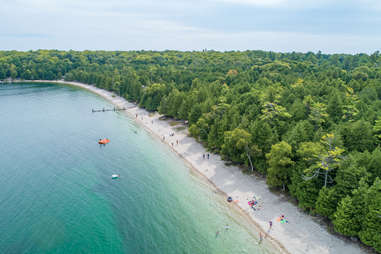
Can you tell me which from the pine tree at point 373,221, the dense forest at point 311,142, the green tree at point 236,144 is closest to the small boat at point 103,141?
the dense forest at point 311,142

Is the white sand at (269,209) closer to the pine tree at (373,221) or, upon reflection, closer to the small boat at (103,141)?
the pine tree at (373,221)

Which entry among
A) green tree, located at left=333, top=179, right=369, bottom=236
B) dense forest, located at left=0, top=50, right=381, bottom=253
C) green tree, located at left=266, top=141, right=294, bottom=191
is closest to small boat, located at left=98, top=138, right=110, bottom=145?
dense forest, located at left=0, top=50, right=381, bottom=253

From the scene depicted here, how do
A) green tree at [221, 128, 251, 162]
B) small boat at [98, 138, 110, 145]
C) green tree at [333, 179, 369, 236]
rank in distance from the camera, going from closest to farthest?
green tree at [333, 179, 369, 236]
green tree at [221, 128, 251, 162]
small boat at [98, 138, 110, 145]

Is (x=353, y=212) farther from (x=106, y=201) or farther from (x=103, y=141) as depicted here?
(x=103, y=141)

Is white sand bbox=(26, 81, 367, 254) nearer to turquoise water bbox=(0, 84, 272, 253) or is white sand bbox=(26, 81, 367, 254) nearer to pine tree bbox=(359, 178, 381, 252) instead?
turquoise water bbox=(0, 84, 272, 253)

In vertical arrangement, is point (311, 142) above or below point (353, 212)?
above

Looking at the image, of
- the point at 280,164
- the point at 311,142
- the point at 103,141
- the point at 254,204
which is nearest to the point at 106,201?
the point at 254,204

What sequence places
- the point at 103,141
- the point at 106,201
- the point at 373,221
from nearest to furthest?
the point at 373,221, the point at 106,201, the point at 103,141
